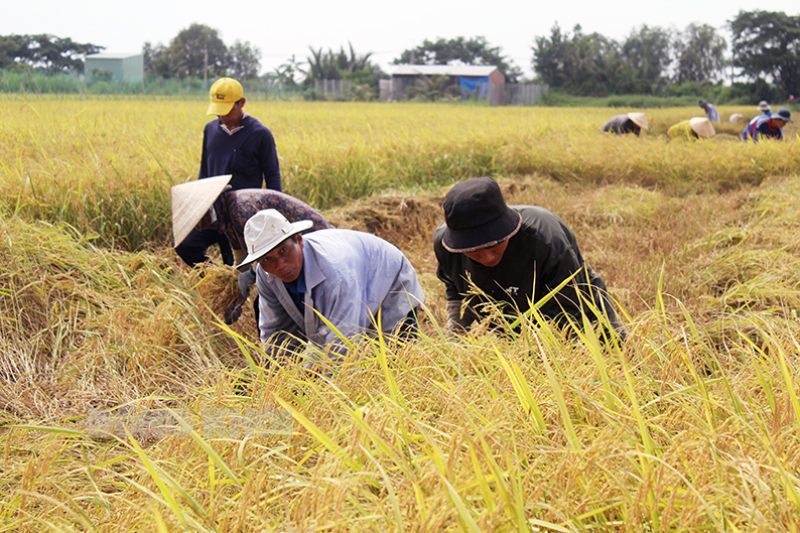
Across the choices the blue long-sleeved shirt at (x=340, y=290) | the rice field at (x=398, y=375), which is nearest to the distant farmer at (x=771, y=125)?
the rice field at (x=398, y=375)

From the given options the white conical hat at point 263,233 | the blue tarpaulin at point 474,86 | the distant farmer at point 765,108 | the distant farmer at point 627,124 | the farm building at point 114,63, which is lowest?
the white conical hat at point 263,233

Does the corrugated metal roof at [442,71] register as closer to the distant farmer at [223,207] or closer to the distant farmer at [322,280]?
the distant farmer at [223,207]

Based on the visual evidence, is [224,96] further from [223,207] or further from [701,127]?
[701,127]

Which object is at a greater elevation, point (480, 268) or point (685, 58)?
point (685, 58)

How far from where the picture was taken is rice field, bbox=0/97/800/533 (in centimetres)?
94

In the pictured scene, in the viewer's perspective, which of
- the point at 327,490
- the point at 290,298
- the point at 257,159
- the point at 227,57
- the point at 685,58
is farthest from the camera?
the point at 227,57

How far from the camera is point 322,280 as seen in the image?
2139 millimetres

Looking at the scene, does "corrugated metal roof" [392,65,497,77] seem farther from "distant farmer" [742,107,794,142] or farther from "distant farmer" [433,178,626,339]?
"distant farmer" [433,178,626,339]

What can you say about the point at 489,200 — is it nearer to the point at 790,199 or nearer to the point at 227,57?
the point at 790,199

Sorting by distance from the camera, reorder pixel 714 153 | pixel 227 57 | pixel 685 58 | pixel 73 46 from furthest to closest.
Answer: pixel 227 57 → pixel 685 58 → pixel 73 46 → pixel 714 153

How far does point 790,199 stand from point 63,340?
18.5ft

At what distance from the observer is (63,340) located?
2.73 m

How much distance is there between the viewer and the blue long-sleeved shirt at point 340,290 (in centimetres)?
212

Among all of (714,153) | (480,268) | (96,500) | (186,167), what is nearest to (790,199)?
(714,153)
